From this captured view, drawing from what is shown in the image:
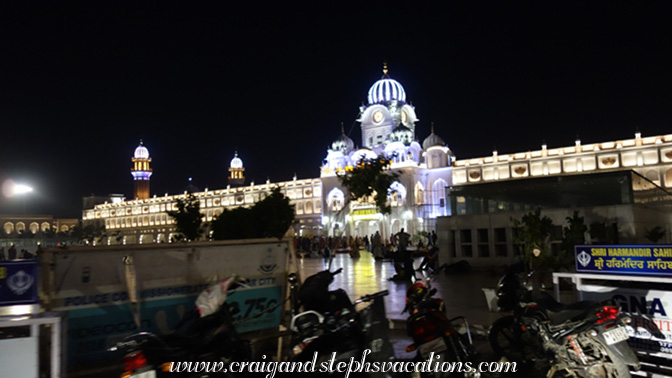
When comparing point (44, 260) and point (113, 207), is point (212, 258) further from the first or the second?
point (113, 207)

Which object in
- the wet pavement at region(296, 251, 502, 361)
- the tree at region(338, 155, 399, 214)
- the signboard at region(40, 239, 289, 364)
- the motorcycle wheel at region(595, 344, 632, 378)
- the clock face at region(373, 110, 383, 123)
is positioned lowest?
the wet pavement at region(296, 251, 502, 361)

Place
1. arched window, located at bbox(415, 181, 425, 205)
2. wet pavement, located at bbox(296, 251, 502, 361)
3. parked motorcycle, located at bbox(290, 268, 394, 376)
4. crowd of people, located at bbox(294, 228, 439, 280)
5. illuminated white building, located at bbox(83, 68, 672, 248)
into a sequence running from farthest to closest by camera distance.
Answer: arched window, located at bbox(415, 181, 425, 205)
illuminated white building, located at bbox(83, 68, 672, 248)
crowd of people, located at bbox(294, 228, 439, 280)
wet pavement, located at bbox(296, 251, 502, 361)
parked motorcycle, located at bbox(290, 268, 394, 376)

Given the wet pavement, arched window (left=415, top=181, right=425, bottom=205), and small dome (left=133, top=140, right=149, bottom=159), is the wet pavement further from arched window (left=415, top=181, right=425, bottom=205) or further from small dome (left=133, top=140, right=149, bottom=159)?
small dome (left=133, top=140, right=149, bottom=159)

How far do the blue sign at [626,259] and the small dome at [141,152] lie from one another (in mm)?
96756

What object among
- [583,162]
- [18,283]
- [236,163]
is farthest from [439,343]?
[236,163]

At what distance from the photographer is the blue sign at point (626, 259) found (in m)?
4.94

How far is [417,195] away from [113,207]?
6424 centimetres

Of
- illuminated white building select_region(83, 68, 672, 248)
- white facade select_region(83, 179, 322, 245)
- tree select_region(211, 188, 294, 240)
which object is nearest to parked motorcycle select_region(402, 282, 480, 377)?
tree select_region(211, 188, 294, 240)

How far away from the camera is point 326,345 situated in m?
4.22

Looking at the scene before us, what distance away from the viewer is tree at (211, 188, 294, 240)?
16.2 meters

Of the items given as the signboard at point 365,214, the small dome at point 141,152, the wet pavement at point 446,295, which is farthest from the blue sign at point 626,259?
the small dome at point 141,152

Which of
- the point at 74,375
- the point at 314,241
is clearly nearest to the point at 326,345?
the point at 74,375

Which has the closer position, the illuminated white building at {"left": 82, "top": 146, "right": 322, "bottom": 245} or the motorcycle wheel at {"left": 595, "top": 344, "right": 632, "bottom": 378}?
the motorcycle wheel at {"left": 595, "top": 344, "right": 632, "bottom": 378}

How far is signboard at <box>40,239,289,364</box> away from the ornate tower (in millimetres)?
48508
